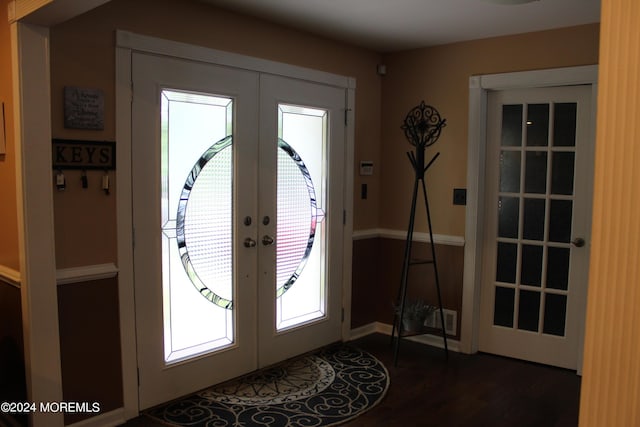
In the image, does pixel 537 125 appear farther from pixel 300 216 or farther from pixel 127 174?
pixel 127 174

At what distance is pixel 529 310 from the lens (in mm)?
3830

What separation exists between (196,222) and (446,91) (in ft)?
7.18

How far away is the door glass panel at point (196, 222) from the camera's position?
2.98 m

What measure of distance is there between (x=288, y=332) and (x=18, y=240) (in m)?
1.90

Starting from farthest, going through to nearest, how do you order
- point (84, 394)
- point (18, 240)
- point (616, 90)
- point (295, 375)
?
point (295, 375)
point (84, 394)
point (18, 240)
point (616, 90)

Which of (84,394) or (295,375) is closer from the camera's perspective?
(84,394)

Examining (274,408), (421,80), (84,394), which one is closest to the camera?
(84,394)

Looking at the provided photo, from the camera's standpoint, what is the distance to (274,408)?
3.03m

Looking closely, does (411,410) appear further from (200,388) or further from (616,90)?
(616,90)

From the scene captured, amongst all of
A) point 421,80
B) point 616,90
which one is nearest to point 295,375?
point 421,80

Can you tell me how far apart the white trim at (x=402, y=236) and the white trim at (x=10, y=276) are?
2.44m

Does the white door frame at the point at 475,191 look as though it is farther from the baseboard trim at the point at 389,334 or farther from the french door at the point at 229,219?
the french door at the point at 229,219

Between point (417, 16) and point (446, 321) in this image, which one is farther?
point (446, 321)

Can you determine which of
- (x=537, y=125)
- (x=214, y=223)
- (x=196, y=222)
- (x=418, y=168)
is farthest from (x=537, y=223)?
(x=196, y=222)
